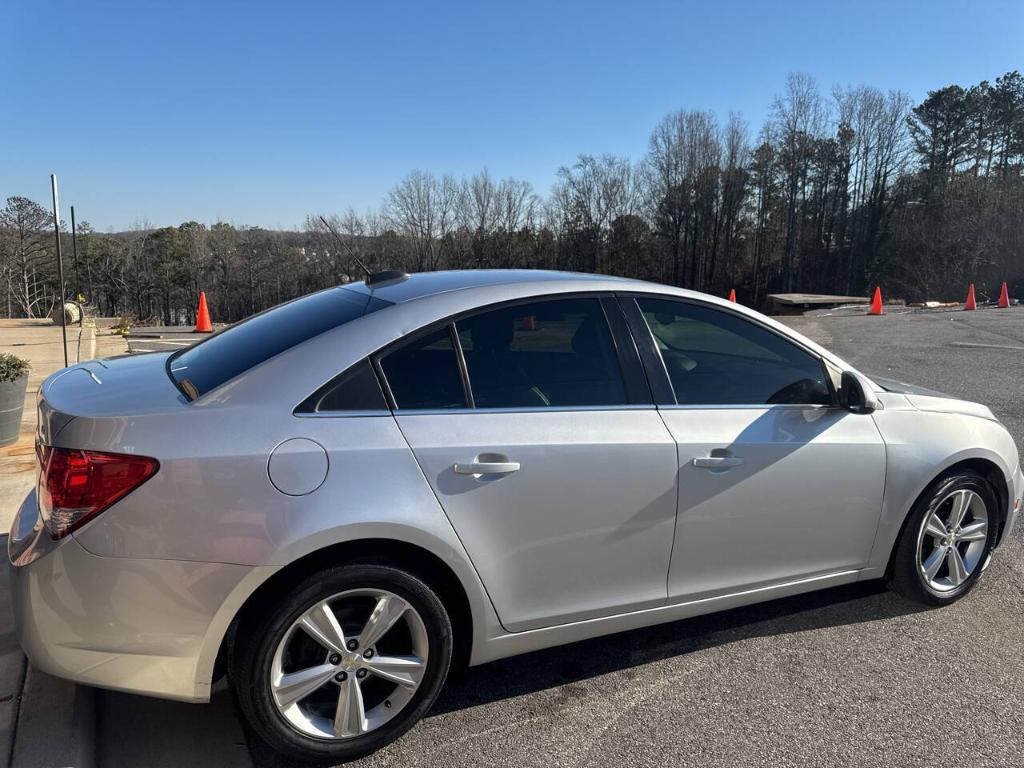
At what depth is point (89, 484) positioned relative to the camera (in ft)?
6.97

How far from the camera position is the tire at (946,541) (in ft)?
11.1

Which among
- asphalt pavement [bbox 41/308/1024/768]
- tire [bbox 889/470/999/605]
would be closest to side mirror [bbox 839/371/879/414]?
tire [bbox 889/470/999/605]

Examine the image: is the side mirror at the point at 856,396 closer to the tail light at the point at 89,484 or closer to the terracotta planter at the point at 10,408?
the tail light at the point at 89,484

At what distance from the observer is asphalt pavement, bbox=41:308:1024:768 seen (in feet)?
8.10

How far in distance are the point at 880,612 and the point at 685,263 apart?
213 feet

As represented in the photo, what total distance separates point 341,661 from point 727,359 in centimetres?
211

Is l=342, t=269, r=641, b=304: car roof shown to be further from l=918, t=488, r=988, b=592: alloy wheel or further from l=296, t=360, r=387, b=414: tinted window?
l=918, t=488, r=988, b=592: alloy wheel

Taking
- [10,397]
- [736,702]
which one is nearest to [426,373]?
Result: [736,702]

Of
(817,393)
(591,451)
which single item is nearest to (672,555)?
(591,451)

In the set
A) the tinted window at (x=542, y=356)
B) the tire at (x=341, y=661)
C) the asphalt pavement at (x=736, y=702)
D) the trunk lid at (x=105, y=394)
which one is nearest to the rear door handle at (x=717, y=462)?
the tinted window at (x=542, y=356)

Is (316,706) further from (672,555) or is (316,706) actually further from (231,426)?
(672,555)

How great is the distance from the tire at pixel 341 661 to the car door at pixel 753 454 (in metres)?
1.06

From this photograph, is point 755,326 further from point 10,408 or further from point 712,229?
point 712,229

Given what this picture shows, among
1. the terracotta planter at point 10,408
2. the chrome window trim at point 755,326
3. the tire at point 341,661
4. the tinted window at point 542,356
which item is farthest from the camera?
the terracotta planter at point 10,408
